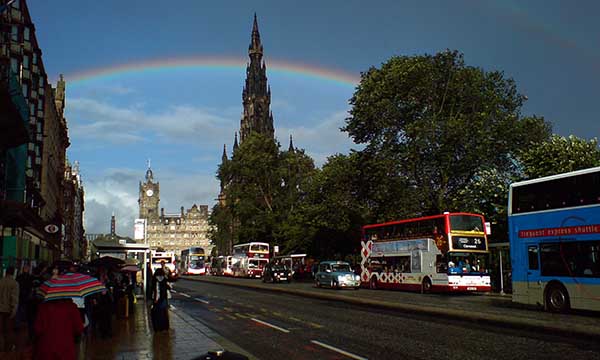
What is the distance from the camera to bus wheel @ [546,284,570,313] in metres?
18.9

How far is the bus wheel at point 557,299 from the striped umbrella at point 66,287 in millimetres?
16262

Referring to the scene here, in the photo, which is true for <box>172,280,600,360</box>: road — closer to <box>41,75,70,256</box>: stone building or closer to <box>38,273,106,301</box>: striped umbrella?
<box>38,273,106,301</box>: striped umbrella

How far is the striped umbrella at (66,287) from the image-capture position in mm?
6629

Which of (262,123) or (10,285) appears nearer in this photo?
(10,285)

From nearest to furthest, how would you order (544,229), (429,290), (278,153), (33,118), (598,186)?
(598,186) → (544,229) → (429,290) → (33,118) → (278,153)

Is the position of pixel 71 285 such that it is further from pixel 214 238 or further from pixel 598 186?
pixel 214 238

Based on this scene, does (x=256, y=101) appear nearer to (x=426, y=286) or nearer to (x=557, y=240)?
(x=426, y=286)

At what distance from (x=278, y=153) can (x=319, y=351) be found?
6647 cm

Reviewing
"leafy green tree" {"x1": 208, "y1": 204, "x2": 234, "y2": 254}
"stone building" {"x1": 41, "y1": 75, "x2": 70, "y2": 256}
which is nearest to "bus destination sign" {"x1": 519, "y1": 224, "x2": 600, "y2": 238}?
"stone building" {"x1": 41, "y1": 75, "x2": 70, "y2": 256}

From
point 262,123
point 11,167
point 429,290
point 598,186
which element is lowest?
point 429,290

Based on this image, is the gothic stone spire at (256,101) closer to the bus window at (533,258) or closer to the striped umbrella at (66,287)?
the bus window at (533,258)

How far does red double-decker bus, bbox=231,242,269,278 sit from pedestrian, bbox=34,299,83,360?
5880cm

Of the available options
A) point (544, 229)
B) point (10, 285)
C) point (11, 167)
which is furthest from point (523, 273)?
point (11, 167)

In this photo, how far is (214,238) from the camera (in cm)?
8212
